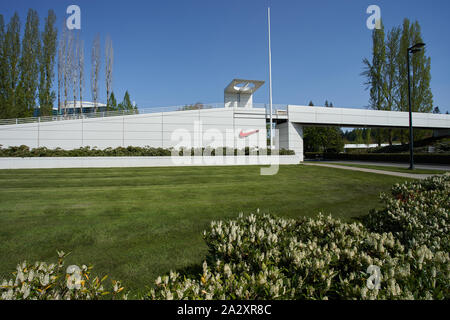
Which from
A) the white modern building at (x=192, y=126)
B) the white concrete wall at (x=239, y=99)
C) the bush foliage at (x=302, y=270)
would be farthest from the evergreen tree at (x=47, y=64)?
the bush foliage at (x=302, y=270)

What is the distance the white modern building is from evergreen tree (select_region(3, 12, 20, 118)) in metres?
8.56

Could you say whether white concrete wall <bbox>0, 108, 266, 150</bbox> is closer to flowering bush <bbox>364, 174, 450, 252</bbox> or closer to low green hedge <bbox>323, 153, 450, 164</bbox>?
low green hedge <bbox>323, 153, 450, 164</bbox>

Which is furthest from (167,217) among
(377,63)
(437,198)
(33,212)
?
(377,63)

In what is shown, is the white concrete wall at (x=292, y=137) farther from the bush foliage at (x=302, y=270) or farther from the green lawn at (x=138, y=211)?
the bush foliage at (x=302, y=270)

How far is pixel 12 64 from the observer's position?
86.1 ft

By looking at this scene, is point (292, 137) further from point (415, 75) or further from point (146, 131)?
point (415, 75)

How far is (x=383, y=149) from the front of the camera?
4106cm

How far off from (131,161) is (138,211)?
1234 centimetres

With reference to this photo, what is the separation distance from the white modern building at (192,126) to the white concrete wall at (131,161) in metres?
5.03

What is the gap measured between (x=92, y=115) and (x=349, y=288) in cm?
2543

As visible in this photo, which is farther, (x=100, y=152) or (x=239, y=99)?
(x=239, y=99)

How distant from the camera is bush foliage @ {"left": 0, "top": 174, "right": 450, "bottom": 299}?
1717mm

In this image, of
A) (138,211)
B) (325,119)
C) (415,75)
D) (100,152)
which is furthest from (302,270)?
(415,75)
